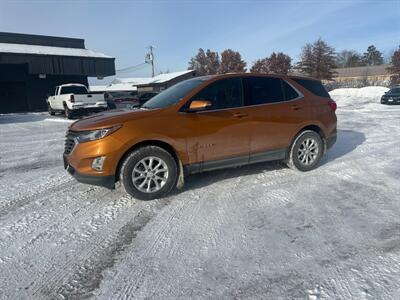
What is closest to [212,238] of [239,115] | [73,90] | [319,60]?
[239,115]

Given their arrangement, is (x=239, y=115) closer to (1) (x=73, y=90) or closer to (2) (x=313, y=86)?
(2) (x=313, y=86)

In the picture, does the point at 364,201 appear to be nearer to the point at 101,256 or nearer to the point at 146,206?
the point at 146,206

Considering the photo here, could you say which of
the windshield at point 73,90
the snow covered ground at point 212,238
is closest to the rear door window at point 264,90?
the snow covered ground at point 212,238

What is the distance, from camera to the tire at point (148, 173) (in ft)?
14.3

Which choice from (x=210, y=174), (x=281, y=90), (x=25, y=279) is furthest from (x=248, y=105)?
(x=25, y=279)

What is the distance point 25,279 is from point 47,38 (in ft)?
107

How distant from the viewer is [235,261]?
3.00 metres

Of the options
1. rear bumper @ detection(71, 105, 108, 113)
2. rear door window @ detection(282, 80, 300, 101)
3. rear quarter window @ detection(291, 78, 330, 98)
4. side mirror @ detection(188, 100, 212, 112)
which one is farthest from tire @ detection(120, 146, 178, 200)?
rear bumper @ detection(71, 105, 108, 113)

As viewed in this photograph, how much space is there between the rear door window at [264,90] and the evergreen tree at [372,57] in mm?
108757

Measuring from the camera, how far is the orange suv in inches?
169

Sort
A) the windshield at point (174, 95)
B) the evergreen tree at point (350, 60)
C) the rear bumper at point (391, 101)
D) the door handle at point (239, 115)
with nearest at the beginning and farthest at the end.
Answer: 1. the windshield at point (174, 95)
2. the door handle at point (239, 115)
3. the rear bumper at point (391, 101)
4. the evergreen tree at point (350, 60)

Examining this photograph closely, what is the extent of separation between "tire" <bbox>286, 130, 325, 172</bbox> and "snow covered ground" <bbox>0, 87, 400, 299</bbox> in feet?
0.71

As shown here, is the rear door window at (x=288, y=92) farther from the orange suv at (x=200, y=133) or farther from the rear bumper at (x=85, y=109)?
the rear bumper at (x=85, y=109)

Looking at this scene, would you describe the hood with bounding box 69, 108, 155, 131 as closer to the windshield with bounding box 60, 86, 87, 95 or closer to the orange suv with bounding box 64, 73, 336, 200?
the orange suv with bounding box 64, 73, 336, 200
